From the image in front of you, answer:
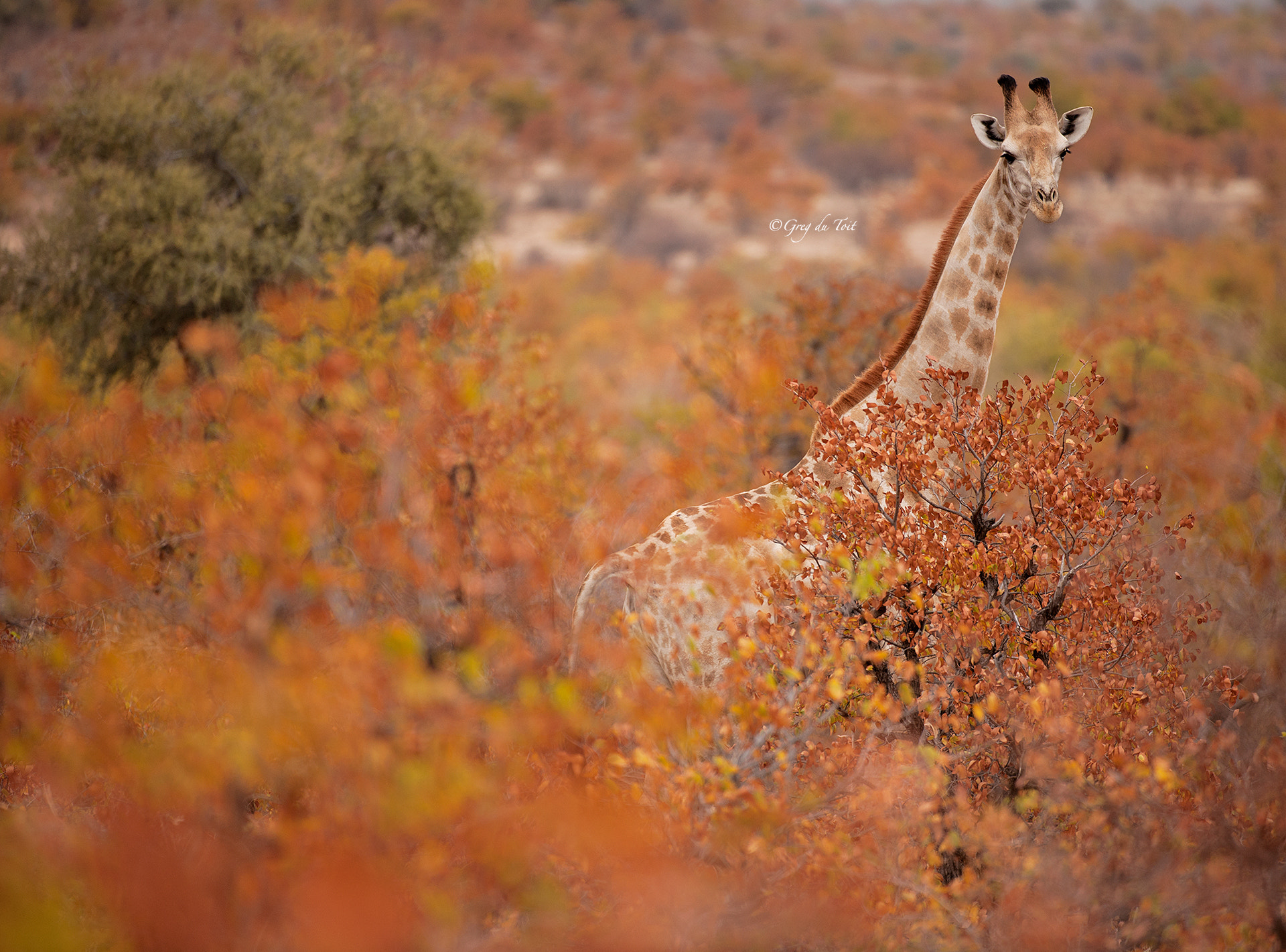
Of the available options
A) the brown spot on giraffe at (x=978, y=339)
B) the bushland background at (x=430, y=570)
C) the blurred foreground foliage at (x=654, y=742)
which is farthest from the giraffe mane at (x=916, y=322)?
the bushland background at (x=430, y=570)

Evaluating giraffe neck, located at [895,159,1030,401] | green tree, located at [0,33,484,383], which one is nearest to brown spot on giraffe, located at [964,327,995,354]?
giraffe neck, located at [895,159,1030,401]

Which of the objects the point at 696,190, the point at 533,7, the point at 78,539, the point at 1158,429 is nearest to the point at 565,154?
the point at 696,190

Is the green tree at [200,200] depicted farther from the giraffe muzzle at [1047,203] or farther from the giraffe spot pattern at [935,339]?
the giraffe muzzle at [1047,203]

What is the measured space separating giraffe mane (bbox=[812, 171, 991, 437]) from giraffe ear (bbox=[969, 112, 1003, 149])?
0.28 m

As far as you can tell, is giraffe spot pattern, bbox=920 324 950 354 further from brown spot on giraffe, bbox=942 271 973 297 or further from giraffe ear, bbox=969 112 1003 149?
giraffe ear, bbox=969 112 1003 149

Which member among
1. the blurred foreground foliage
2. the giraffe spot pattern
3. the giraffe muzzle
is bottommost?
the blurred foreground foliage

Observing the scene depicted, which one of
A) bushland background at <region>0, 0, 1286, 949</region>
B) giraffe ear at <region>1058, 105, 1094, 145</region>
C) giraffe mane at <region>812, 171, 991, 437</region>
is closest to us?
bushland background at <region>0, 0, 1286, 949</region>

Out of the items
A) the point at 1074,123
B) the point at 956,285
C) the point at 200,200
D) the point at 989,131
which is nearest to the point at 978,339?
the point at 956,285

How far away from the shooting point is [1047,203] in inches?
268

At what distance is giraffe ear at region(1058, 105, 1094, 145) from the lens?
7.41 metres

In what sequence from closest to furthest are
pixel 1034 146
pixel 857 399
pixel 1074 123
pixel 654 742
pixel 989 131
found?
pixel 654 742
pixel 1034 146
pixel 857 399
pixel 989 131
pixel 1074 123

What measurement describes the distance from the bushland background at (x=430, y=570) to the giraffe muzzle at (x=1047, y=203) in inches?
118

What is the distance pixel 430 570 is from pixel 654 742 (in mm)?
2022

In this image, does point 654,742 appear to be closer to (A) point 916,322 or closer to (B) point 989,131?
(A) point 916,322
